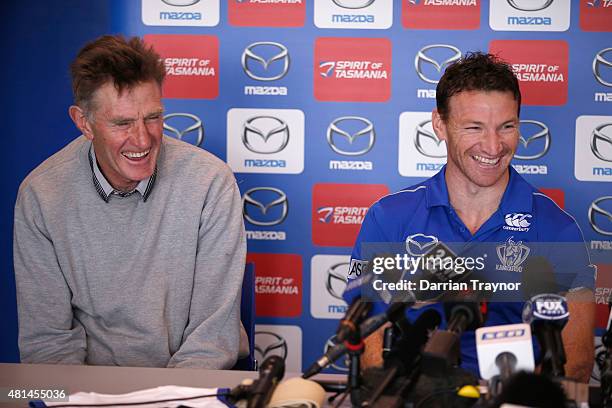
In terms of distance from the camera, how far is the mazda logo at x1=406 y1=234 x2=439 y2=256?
2.29 m

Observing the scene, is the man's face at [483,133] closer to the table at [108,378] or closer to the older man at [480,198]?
the older man at [480,198]

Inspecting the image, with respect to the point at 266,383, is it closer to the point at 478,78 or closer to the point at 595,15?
the point at 478,78

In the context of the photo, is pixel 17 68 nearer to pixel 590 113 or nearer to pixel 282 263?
pixel 282 263

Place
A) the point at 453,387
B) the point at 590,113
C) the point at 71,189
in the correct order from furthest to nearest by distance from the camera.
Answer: the point at 590,113 → the point at 71,189 → the point at 453,387

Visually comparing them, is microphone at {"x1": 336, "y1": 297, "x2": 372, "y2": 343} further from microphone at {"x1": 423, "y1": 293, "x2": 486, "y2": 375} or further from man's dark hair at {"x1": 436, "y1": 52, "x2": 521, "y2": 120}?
man's dark hair at {"x1": 436, "y1": 52, "x2": 521, "y2": 120}

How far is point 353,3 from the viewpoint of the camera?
323 cm

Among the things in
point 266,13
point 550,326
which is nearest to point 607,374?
point 550,326

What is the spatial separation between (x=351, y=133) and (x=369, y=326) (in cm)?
205

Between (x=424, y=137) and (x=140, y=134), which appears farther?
(x=424, y=137)

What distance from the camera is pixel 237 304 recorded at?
7.56 ft

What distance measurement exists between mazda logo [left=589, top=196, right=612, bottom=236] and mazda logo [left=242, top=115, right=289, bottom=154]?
133cm

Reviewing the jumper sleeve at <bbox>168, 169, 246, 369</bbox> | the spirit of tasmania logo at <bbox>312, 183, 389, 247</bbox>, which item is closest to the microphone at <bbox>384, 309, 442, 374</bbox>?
the jumper sleeve at <bbox>168, 169, 246, 369</bbox>

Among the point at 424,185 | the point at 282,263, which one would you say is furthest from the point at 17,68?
the point at 424,185

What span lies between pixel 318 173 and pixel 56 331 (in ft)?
4.72
